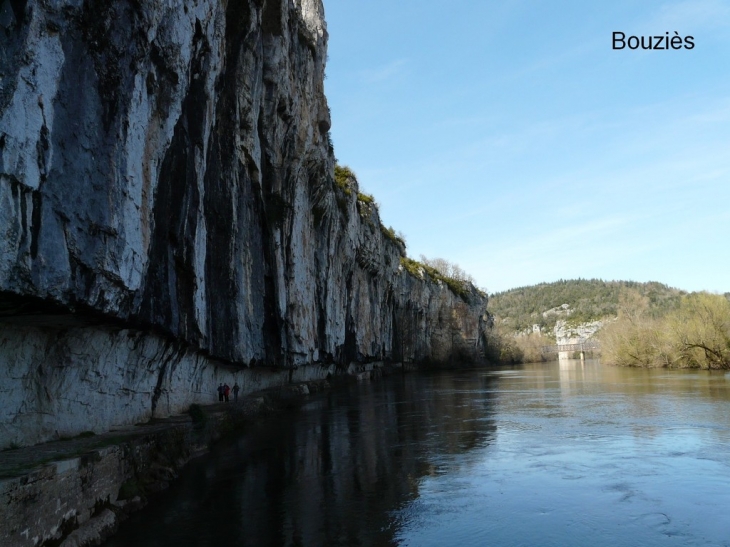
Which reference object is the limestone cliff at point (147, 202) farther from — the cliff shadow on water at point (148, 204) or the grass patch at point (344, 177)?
the grass patch at point (344, 177)

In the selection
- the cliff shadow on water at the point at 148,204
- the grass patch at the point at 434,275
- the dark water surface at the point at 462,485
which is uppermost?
the grass patch at the point at 434,275

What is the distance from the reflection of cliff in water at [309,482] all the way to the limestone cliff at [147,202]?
335 cm

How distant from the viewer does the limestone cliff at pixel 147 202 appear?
1078cm

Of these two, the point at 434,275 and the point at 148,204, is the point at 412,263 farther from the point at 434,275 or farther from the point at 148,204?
the point at 148,204

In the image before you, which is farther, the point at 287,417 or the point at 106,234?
the point at 287,417

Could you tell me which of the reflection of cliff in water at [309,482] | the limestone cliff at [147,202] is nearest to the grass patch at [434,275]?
the limestone cliff at [147,202]

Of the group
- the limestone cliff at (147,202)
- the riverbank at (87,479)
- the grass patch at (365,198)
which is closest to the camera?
the riverbank at (87,479)

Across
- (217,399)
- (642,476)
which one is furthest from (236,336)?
(642,476)

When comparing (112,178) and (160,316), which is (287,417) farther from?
(112,178)

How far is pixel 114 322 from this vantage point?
14992 millimetres

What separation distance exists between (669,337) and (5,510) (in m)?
67.0

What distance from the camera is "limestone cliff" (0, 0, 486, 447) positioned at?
10.8 m

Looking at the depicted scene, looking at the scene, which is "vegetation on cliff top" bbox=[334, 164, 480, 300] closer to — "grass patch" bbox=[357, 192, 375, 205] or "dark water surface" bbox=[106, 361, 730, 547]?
"grass patch" bbox=[357, 192, 375, 205]

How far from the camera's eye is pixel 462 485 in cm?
1606
